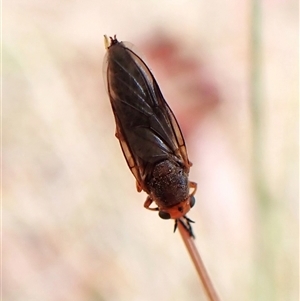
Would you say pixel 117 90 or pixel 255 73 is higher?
pixel 255 73

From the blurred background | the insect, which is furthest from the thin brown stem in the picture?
the blurred background

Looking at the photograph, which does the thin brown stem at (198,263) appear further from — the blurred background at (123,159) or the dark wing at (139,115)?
the blurred background at (123,159)

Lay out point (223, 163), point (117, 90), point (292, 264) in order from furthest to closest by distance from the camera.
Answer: point (223, 163), point (292, 264), point (117, 90)

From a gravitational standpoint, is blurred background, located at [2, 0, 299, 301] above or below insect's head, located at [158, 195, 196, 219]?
above

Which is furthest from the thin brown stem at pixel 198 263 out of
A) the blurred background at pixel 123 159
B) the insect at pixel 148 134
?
the blurred background at pixel 123 159

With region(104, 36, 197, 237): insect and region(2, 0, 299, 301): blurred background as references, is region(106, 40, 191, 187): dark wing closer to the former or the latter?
region(104, 36, 197, 237): insect

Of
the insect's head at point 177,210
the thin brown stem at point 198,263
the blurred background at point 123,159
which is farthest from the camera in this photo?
the blurred background at point 123,159

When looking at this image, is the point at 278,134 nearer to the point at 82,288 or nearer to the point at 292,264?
the point at 292,264

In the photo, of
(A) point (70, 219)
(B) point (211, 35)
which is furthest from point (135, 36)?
(A) point (70, 219)
